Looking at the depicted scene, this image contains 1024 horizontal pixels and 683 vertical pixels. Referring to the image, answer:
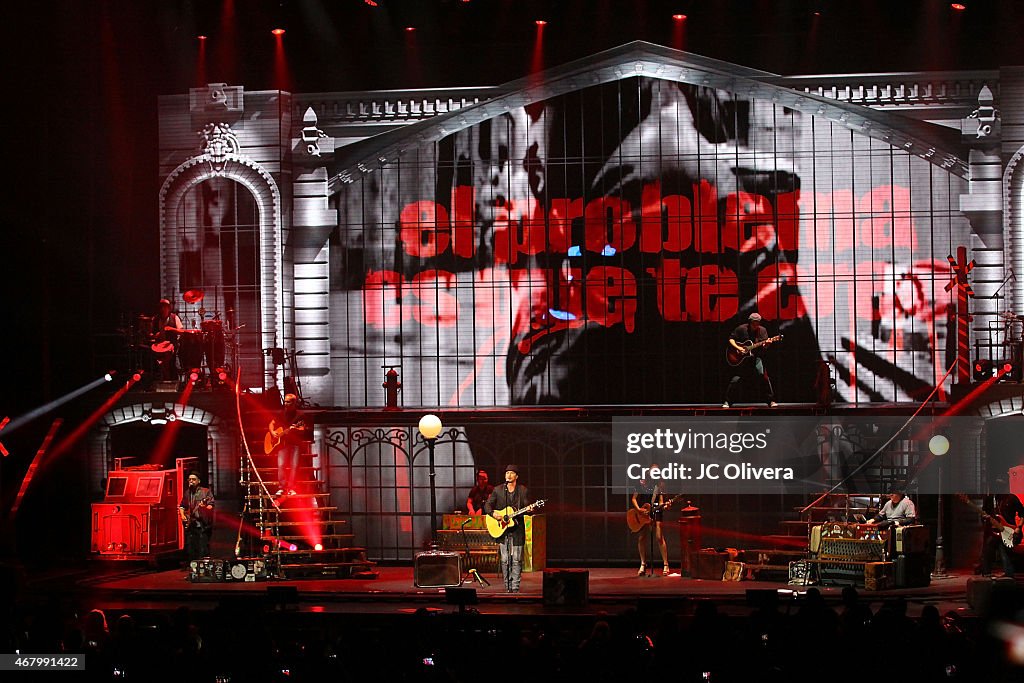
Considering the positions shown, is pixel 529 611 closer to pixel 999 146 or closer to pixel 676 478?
pixel 676 478

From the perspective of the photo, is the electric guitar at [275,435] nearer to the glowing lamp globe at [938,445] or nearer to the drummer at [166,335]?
the drummer at [166,335]

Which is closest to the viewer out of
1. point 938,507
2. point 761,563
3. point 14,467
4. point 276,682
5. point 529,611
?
point 276,682

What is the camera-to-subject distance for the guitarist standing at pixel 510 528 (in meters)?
20.1

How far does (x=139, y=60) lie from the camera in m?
25.8

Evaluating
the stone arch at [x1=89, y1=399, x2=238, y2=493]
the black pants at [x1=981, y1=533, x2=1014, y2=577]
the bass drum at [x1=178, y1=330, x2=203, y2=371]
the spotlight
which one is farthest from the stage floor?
the bass drum at [x1=178, y1=330, x2=203, y2=371]

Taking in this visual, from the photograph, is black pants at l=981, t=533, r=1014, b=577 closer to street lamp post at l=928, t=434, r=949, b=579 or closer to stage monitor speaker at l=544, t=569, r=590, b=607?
street lamp post at l=928, t=434, r=949, b=579

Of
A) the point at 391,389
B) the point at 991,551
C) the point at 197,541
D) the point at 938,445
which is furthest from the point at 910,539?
the point at 197,541

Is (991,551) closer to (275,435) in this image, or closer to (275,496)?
(275,496)

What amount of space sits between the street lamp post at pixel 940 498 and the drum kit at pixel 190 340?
11594mm

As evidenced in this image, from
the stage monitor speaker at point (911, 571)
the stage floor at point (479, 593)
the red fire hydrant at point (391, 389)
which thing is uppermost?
the red fire hydrant at point (391, 389)

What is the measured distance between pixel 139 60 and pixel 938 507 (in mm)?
15348

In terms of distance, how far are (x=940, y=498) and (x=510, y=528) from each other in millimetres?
7375

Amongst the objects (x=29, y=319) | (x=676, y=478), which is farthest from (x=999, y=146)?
(x=29, y=319)

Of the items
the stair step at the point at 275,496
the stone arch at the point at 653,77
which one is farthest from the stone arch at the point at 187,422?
the stone arch at the point at 653,77
